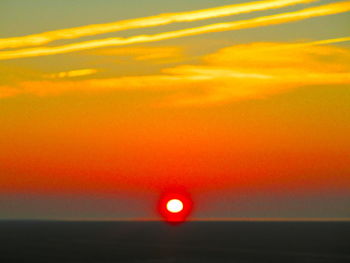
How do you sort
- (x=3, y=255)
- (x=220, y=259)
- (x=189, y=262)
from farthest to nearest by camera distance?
(x=3, y=255) < (x=220, y=259) < (x=189, y=262)

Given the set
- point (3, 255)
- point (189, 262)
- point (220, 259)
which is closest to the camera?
point (189, 262)

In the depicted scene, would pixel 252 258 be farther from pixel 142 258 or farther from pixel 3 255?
pixel 3 255

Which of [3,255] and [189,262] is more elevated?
[3,255]

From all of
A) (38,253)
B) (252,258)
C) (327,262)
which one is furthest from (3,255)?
(327,262)

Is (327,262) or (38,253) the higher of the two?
(38,253)

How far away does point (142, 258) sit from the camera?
91312 millimetres

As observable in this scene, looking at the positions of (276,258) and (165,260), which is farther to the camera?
(276,258)

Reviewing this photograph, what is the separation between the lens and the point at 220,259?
8844cm

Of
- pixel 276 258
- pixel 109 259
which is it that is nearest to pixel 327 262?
pixel 276 258

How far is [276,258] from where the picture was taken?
3617 inches

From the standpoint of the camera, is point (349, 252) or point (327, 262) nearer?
point (327, 262)

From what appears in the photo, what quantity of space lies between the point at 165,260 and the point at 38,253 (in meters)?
22.1

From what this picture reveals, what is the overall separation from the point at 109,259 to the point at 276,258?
1841 cm

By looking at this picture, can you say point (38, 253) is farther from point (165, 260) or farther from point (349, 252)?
point (349, 252)
